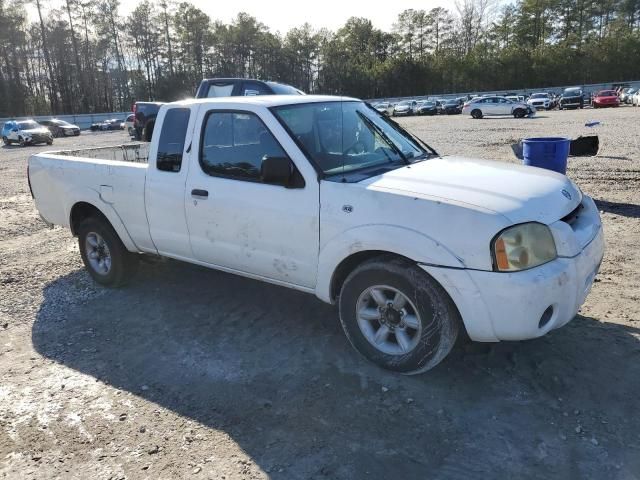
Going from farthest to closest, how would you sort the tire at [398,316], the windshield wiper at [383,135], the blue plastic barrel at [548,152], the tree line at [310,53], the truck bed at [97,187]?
the tree line at [310,53], the blue plastic barrel at [548,152], the truck bed at [97,187], the windshield wiper at [383,135], the tire at [398,316]

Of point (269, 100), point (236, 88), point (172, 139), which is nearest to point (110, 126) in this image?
point (236, 88)

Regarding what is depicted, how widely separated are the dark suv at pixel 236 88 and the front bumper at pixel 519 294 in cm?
804

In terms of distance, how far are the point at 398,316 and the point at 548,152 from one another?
17.2ft

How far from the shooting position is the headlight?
3186mm

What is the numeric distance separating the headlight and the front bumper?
0.04m

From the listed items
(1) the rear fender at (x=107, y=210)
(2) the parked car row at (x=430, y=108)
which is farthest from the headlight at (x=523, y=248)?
(2) the parked car row at (x=430, y=108)

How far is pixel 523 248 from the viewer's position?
3.24m

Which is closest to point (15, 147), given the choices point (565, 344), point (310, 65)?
point (565, 344)

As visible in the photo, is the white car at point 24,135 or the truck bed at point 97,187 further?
the white car at point 24,135

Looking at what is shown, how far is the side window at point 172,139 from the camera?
467cm

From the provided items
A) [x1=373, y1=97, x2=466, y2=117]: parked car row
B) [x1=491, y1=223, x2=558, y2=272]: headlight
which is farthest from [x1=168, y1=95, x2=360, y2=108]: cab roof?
[x1=373, y1=97, x2=466, y2=117]: parked car row

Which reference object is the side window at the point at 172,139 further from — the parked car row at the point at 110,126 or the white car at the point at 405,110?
the parked car row at the point at 110,126

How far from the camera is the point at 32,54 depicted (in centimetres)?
8169

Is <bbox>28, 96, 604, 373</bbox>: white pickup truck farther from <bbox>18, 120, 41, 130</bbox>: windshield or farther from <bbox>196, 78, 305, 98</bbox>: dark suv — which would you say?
<bbox>18, 120, 41, 130</bbox>: windshield
